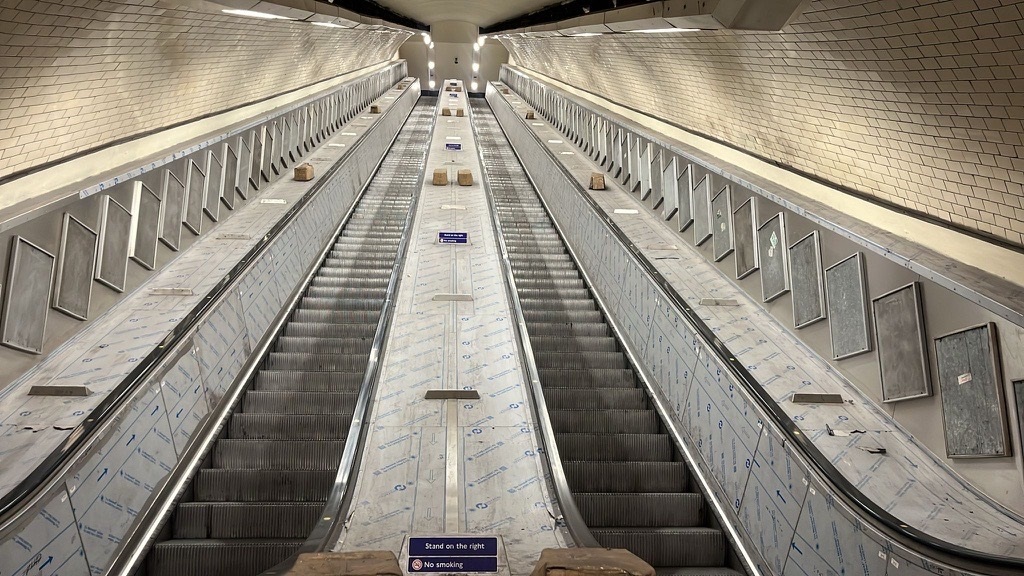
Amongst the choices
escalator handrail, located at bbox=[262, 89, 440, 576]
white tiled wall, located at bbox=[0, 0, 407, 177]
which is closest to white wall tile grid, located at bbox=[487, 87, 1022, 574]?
escalator handrail, located at bbox=[262, 89, 440, 576]

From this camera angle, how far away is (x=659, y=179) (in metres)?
9.38

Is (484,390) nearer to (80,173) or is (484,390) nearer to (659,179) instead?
(80,173)

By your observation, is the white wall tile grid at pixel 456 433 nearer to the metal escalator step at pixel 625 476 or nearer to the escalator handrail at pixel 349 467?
the escalator handrail at pixel 349 467

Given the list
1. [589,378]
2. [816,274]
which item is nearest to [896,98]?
[816,274]

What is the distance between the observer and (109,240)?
18.2 feet

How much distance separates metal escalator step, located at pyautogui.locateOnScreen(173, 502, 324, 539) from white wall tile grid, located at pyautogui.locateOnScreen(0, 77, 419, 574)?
0.92ft

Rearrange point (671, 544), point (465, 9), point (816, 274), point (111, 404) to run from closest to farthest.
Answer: point (111, 404)
point (671, 544)
point (816, 274)
point (465, 9)

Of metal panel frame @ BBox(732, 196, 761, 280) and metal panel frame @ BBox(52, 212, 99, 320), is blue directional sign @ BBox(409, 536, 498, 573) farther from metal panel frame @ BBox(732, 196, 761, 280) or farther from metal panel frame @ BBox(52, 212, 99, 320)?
metal panel frame @ BBox(732, 196, 761, 280)

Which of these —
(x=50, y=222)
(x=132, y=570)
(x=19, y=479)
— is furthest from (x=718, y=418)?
(x=50, y=222)

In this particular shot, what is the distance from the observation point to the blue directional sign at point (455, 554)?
3289mm

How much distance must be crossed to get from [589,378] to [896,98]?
3.16m

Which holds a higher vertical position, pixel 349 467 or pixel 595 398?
pixel 349 467

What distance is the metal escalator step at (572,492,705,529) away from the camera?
454 cm

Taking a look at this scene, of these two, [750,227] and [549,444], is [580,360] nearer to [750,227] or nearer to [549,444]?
[750,227]
